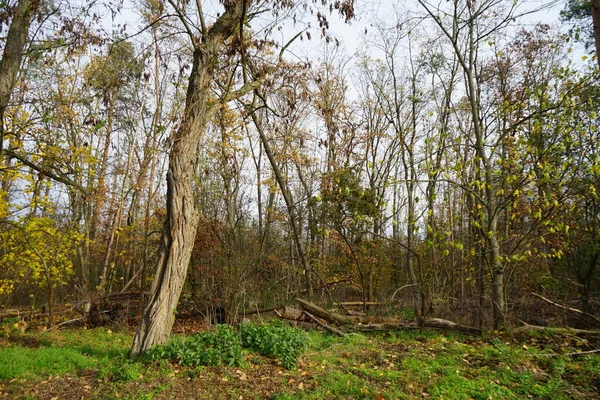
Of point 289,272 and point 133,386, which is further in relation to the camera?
point 289,272

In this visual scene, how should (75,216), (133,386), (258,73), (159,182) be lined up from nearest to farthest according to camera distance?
(133,386) → (258,73) → (75,216) → (159,182)

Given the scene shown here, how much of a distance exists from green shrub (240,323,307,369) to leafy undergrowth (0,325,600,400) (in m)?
0.02

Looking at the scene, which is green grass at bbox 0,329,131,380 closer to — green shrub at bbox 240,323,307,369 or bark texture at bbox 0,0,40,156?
green shrub at bbox 240,323,307,369

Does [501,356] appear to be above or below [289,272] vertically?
below

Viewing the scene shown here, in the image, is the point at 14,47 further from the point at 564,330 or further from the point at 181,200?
the point at 564,330

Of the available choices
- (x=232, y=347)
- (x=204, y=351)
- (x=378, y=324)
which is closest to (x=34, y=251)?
(x=204, y=351)

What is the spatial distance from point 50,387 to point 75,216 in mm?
8854

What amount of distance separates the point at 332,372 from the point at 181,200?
133 inches

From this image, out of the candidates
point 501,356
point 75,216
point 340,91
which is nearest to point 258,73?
point 501,356

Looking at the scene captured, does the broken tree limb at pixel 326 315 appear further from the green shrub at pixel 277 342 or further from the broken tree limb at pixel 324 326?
the green shrub at pixel 277 342

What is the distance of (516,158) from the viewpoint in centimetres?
689

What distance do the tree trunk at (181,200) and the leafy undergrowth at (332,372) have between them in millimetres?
477

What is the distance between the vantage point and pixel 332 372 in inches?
200

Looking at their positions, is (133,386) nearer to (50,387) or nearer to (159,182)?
(50,387)
